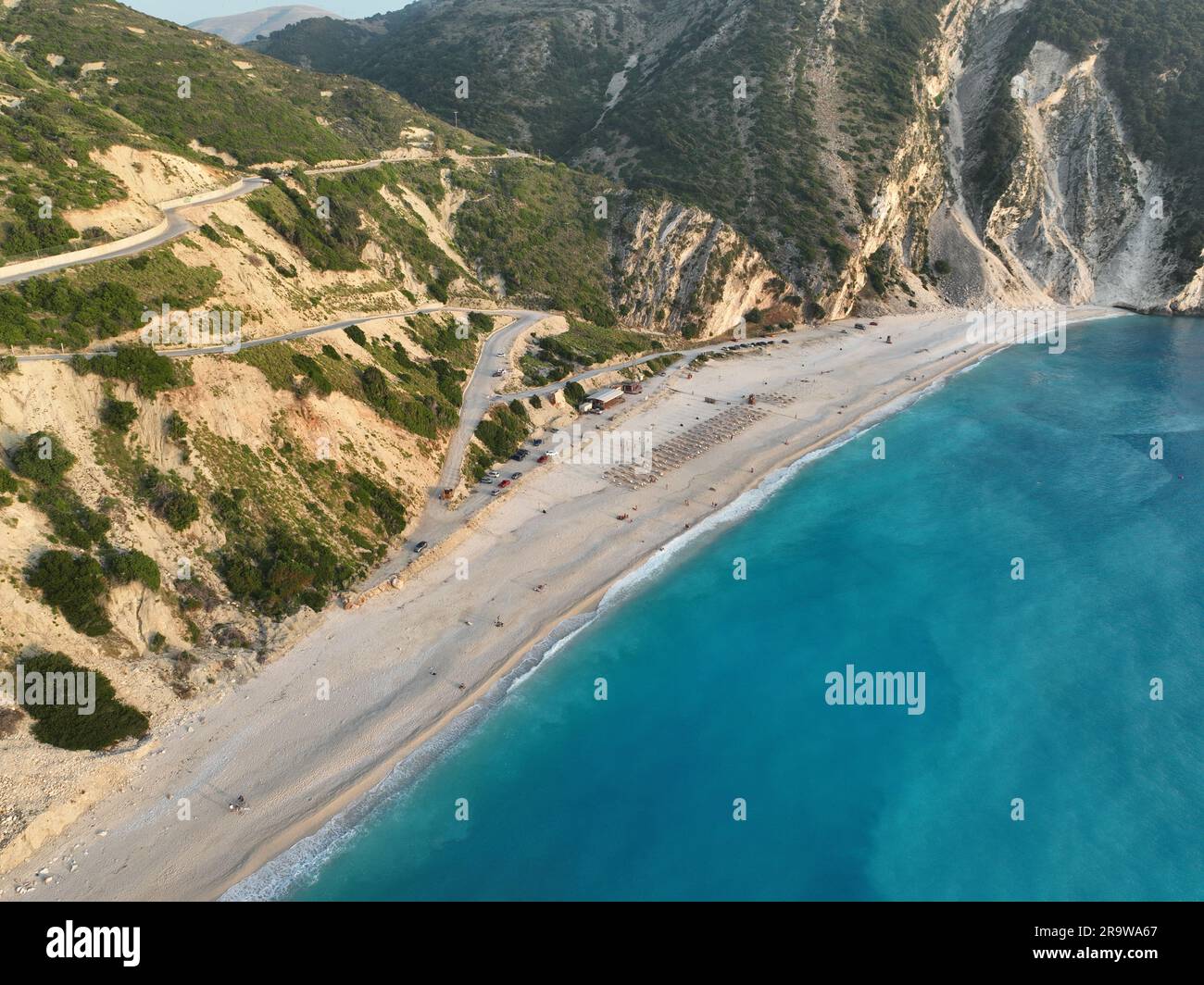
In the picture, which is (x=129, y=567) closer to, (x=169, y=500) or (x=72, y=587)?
(x=72, y=587)

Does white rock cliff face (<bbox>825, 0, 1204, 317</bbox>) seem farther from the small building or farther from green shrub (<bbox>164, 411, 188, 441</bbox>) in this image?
green shrub (<bbox>164, 411, 188, 441</bbox>)

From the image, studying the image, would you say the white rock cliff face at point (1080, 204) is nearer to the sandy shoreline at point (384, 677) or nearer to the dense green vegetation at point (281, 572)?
the sandy shoreline at point (384, 677)

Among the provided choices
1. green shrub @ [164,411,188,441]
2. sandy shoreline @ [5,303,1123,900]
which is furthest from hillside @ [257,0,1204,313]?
green shrub @ [164,411,188,441]

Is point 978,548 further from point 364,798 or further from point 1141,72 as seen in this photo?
point 1141,72

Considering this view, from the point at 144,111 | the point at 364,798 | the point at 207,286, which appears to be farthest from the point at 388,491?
the point at 144,111

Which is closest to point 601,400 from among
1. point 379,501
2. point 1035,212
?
point 379,501

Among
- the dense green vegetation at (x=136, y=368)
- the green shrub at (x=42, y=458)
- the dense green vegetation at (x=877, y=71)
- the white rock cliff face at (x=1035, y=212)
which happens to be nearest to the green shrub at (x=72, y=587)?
the green shrub at (x=42, y=458)
